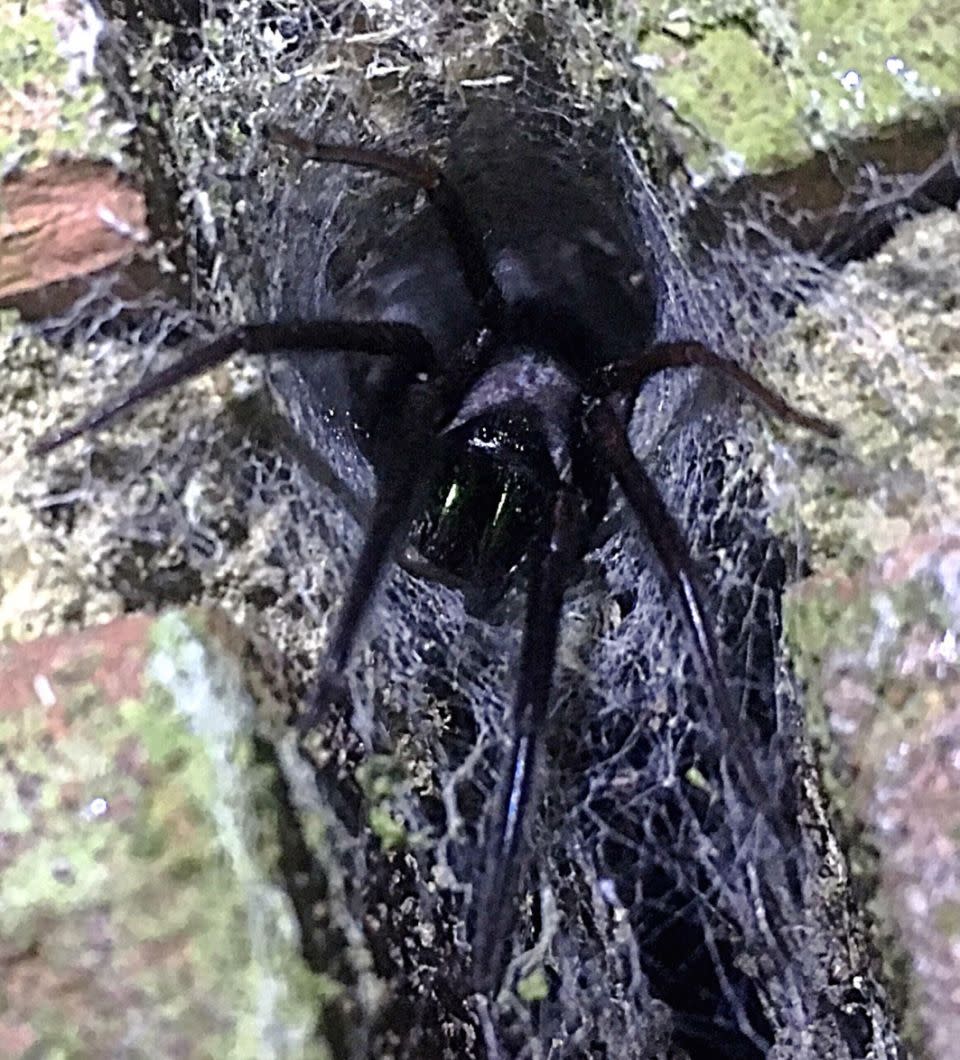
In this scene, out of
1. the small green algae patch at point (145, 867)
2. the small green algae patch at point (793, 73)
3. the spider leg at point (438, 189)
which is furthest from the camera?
the spider leg at point (438, 189)

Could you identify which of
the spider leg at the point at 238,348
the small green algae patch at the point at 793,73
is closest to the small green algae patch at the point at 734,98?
the small green algae patch at the point at 793,73

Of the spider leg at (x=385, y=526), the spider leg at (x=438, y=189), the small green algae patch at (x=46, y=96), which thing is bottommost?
the spider leg at (x=385, y=526)

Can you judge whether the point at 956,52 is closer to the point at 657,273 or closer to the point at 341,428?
the point at 657,273

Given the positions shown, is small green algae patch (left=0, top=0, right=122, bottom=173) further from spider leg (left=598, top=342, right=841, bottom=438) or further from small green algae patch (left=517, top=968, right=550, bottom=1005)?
small green algae patch (left=517, top=968, right=550, bottom=1005)

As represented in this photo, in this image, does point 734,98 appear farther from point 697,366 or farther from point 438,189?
point 438,189

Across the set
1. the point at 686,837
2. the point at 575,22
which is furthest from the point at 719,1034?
the point at 575,22

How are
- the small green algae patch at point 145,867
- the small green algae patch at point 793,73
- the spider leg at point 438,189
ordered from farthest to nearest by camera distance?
the spider leg at point 438,189, the small green algae patch at point 793,73, the small green algae patch at point 145,867

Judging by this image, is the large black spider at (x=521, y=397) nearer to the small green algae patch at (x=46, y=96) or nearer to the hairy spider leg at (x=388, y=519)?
the hairy spider leg at (x=388, y=519)

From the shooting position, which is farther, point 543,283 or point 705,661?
point 543,283
